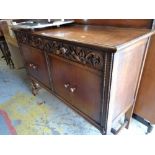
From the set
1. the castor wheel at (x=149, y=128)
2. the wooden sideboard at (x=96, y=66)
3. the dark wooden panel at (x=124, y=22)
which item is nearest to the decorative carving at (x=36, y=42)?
the wooden sideboard at (x=96, y=66)

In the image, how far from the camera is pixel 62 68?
3.24 feet

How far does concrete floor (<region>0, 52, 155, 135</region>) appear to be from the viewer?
1.28 metres

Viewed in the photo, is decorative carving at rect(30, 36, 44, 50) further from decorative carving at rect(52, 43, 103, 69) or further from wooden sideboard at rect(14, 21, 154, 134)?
decorative carving at rect(52, 43, 103, 69)

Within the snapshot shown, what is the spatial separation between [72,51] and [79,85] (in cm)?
23

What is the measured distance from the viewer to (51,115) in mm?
1472

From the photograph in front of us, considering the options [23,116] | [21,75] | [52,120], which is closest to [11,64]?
[21,75]

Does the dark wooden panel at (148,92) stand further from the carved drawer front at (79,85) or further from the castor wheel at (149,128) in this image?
the carved drawer front at (79,85)

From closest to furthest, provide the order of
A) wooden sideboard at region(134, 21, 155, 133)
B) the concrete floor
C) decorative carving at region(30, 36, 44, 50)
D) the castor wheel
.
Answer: wooden sideboard at region(134, 21, 155, 133) → decorative carving at region(30, 36, 44, 50) → the castor wheel → the concrete floor

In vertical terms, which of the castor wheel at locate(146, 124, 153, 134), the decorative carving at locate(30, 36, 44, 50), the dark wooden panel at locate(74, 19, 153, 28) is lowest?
the castor wheel at locate(146, 124, 153, 134)

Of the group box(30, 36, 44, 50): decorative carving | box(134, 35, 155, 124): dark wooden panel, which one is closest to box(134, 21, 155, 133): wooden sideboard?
box(134, 35, 155, 124): dark wooden panel

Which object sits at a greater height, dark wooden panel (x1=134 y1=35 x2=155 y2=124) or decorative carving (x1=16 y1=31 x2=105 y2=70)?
decorative carving (x1=16 y1=31 x2=105 y2=70)

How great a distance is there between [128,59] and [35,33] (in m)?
0.71

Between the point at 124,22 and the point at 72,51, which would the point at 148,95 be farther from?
the point at 72,51

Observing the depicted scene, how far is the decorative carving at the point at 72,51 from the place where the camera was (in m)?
0.71
